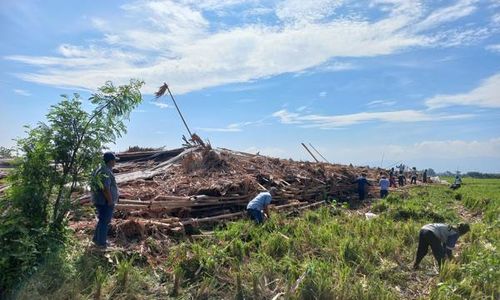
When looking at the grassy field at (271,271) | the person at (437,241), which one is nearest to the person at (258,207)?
the grassy field at (271,271)

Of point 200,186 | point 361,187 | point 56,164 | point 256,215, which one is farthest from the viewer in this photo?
point 361,187

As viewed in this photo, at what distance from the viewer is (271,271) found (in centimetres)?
634

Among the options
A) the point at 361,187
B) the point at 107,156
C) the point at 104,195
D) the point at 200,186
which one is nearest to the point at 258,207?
the point at 200,186

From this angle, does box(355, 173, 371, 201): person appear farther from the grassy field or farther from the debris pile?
the grassy field

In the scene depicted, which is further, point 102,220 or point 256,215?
point 256,215

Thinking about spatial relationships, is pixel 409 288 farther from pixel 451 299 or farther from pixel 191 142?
pixel 191 142

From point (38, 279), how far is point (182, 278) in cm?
196

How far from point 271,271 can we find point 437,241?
2.99 meters

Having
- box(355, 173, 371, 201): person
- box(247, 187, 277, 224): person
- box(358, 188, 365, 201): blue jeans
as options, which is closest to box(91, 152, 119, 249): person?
box(247, 187, 277, 224): person

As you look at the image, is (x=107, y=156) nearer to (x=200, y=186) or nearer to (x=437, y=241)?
(x=200, y=186)

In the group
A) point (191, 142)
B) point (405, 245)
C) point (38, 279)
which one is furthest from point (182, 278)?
point (191, 142)

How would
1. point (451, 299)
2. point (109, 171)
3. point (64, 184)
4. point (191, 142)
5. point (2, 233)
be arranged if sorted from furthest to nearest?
point (191, 142), point (109, 171), point (64, 184), point (451, 299), point (2, 233)

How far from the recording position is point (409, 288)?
21.0 feet

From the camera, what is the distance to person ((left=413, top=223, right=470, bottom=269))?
7.20 m
